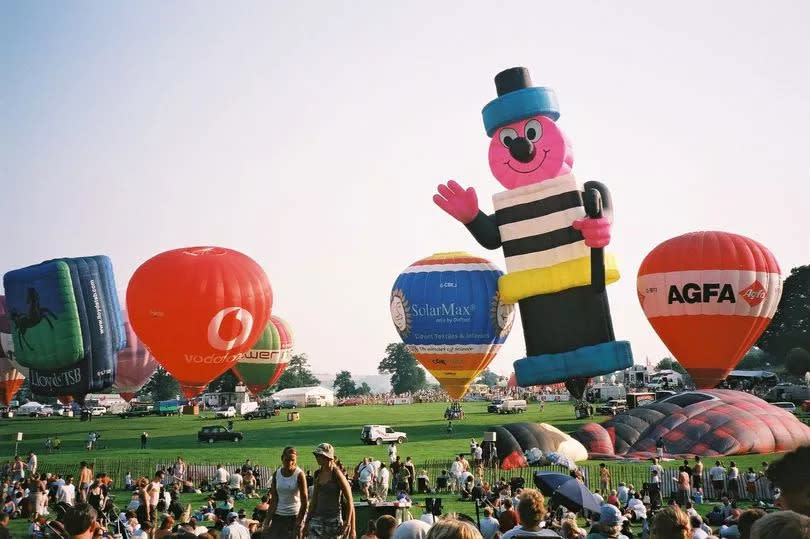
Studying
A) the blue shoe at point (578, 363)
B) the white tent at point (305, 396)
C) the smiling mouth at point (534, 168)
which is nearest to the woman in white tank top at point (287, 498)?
the blue shoe at point (578, 363)

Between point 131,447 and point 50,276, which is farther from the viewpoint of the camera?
point 50,276

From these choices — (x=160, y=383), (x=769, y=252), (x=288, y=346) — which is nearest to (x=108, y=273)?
(x=288, y=346)

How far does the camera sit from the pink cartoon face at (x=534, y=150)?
26594 millimetres

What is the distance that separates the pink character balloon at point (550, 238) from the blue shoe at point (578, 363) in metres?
0.03

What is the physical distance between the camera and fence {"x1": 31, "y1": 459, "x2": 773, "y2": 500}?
18.9m

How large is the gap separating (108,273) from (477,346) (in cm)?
1780

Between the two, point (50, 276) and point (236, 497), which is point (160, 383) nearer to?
point (50, 276)

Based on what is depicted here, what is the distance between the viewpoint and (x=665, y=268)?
32250 mm

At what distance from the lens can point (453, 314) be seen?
33781 mm

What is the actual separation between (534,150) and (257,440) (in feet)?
53.9

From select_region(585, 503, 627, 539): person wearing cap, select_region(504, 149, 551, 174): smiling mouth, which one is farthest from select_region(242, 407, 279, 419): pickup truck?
select_region(585, 503, 627, 539): person wearing cap

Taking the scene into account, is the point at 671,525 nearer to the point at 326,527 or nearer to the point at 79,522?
the point at 79,522

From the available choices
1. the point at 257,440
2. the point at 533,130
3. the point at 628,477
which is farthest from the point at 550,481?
the point at 257,440

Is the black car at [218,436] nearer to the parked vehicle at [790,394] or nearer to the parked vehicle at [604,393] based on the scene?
the parked vehicle at [604,393]
